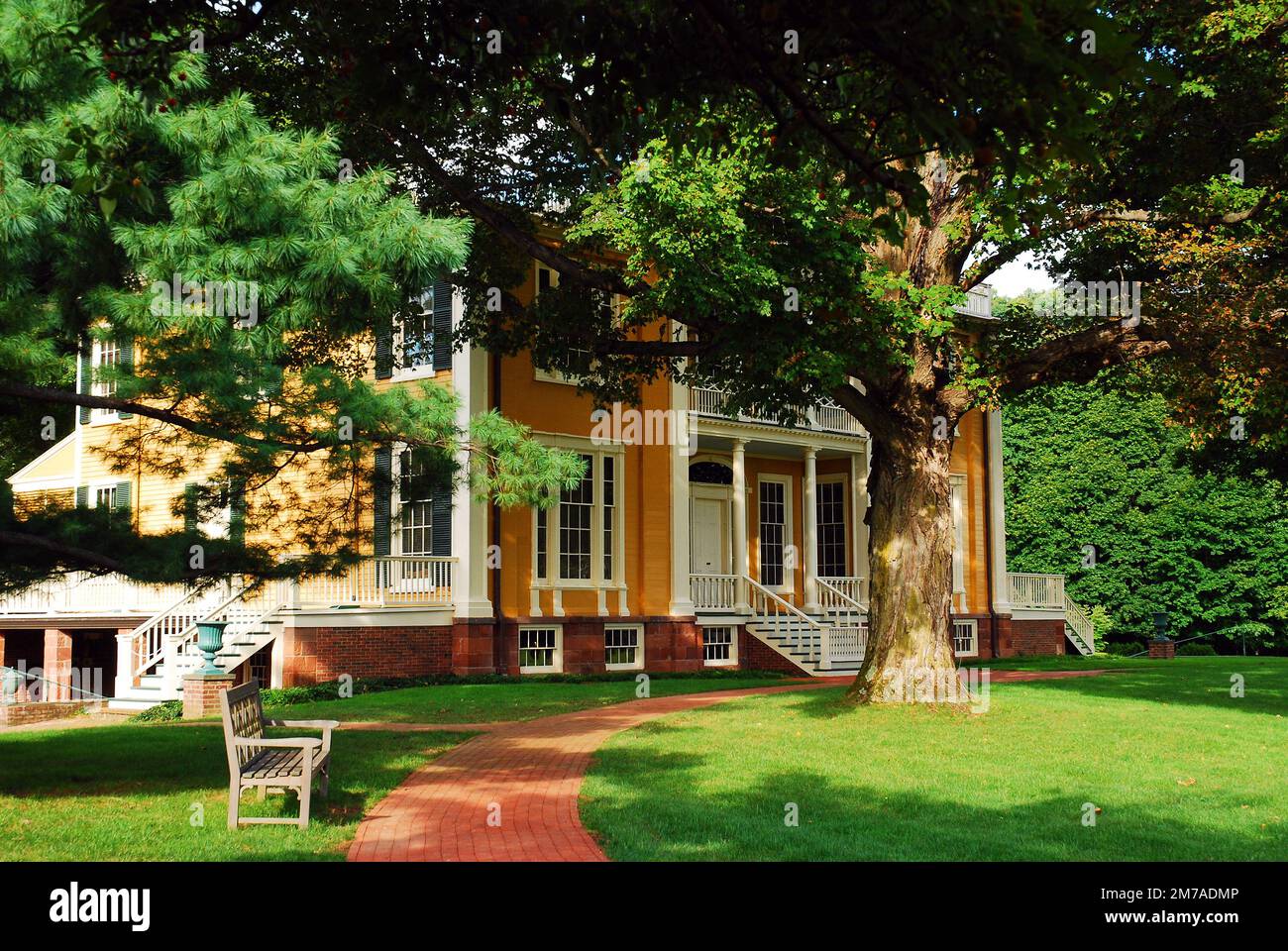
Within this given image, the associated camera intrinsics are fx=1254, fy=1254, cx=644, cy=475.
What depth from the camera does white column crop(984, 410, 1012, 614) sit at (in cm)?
3177

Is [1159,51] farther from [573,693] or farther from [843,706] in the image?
[573,693]

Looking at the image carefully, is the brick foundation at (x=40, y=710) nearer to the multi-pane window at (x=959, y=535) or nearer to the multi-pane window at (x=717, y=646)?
the multi-pane window at (x=717, y=646)

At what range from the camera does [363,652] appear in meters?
20.2

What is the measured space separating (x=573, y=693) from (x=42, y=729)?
23.7 ft

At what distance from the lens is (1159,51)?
15.7m

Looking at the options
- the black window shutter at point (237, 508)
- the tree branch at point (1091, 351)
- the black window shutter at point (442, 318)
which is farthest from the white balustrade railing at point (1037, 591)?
the black window shutter at point (237, 508)

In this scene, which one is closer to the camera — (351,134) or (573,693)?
(351,134)

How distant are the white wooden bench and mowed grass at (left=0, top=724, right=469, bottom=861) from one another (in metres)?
0.16

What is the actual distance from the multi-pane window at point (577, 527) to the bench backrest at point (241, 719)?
13.4m

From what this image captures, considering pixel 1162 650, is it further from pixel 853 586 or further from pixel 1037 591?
pixel 853 586

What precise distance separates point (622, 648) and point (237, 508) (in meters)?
14.3

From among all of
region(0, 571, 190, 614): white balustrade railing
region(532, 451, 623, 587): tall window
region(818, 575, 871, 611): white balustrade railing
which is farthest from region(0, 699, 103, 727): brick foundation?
region(818, 575, 871, 611): white balustrade railing

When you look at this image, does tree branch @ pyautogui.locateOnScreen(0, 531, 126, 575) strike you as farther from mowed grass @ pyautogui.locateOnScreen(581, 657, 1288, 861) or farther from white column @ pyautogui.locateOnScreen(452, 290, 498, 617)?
white column @ pyautogui.locateOnScreen(452, 290, 498, 617)

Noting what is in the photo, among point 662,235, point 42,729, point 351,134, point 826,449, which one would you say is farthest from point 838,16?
point 826,449
